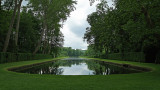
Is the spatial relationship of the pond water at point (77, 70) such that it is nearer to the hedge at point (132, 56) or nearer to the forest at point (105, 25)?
the forest at point (105, 25)

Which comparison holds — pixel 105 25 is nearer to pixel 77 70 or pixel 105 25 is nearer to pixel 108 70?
pixel 108 70

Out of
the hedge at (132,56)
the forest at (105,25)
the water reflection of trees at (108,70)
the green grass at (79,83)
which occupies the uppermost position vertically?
the forest at (105,25)

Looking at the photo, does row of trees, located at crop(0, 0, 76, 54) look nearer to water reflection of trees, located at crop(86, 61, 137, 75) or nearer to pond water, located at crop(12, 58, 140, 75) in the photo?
pond water, located at crop(12, 58, 140, 75)

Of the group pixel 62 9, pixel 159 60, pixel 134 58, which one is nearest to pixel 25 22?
pixel 62 9

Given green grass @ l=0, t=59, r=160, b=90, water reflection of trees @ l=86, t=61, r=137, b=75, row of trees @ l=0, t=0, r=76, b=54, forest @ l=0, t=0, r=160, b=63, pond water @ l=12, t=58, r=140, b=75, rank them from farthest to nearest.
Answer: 1. row of trees @ l=0, t=0, r=76, b=54
2. water reflection of trees @ l=86, t=61, r=137, b=75
3. pond water @ l=12, t=58, r=140, b=75
4. forest @ l=0, t=0, r=160, b=63
5. green grass @ l=0, t=59, r=160, b=90

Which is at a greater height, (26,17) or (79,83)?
(26,17)

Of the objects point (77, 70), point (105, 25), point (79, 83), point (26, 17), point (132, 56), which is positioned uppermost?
point (26, 17)

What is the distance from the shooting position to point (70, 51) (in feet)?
604

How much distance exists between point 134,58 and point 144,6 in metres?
20.0

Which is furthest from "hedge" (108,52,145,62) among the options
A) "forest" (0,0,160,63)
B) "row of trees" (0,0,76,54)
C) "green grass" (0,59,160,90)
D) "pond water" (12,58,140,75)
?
"green grass" (0,59,160,90)

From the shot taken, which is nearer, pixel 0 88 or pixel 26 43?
pixel 0 88

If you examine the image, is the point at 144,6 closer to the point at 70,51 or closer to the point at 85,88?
the point at 85,88

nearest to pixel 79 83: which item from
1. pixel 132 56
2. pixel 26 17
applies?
pixel 132 56

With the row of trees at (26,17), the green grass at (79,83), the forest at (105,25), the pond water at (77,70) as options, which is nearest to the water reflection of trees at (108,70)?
the pond water at (77,70)
